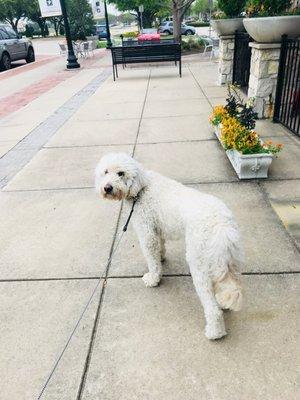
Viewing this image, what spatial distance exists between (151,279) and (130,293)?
0.21 m

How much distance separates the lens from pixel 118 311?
9.25 feet

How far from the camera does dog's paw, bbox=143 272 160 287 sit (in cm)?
299

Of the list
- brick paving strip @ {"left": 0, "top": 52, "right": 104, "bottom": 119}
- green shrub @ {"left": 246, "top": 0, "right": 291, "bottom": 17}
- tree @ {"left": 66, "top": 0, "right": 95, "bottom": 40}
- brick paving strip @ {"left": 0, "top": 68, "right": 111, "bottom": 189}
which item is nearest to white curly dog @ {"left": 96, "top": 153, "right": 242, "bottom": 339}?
brick paving strip @ {"left": 0, "top": 68, "right": 111, "bottom": 189}

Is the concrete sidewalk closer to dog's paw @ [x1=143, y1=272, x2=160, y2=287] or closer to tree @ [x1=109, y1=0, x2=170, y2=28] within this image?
dog's paw @ [x1=143, y1=272, x2=160, y2=287]

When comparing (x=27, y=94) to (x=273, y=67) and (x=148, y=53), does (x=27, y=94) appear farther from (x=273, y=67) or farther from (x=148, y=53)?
(x=273, y=67)

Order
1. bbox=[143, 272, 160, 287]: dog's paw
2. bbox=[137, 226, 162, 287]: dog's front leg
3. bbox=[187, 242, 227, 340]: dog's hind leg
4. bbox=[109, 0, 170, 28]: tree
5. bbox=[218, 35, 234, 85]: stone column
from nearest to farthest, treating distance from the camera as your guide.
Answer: bbox=[187, 242, 227, 340]: dog's hind leg < bbox=[137, 226, 162, 287]: dog's front leg < bbox=[143, 272, 160, 287]: dog's paw < bbox=[218, 35, 234, 85]: stone column < bbox=[109, 0, 170, 28]: tree

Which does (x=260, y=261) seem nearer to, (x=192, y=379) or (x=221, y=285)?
(x=221, y=285)

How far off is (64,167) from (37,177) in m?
0.47

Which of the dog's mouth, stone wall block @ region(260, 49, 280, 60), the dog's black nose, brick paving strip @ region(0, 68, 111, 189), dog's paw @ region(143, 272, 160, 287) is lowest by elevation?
brick paving strip @ region(0, 68, 111, 189)

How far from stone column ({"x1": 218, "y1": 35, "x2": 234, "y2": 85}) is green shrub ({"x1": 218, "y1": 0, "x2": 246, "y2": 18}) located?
0.56m

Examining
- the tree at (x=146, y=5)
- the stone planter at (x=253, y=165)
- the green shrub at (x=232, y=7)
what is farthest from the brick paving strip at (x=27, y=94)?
the tree at (x=146, y=5)

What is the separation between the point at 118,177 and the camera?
2.62m

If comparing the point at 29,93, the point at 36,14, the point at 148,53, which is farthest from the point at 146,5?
the point at 36,14

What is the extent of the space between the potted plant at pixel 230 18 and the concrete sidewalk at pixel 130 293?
4718mm
